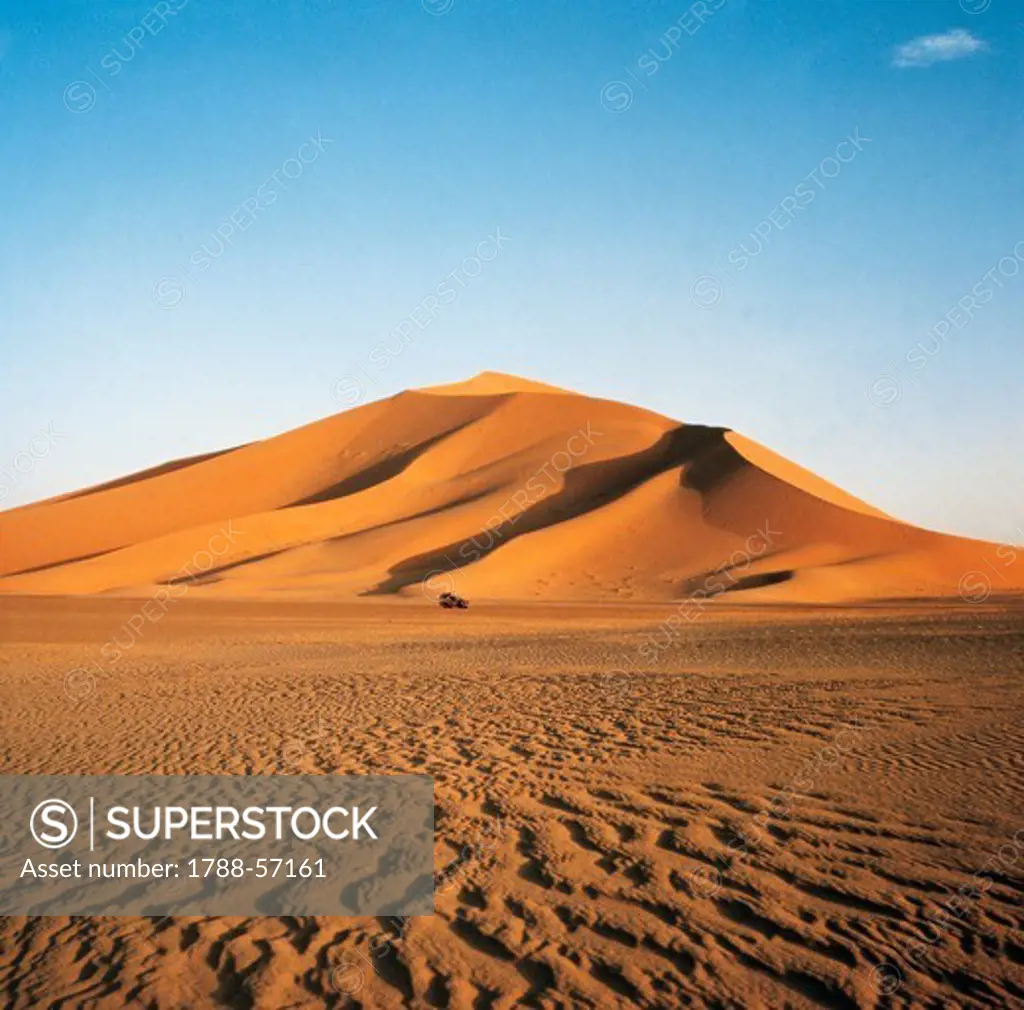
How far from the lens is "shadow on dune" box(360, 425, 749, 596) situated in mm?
46531

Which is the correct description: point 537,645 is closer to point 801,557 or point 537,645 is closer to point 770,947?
point 770,947

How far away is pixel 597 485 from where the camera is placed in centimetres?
5612

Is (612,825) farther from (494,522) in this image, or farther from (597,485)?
(597,485)

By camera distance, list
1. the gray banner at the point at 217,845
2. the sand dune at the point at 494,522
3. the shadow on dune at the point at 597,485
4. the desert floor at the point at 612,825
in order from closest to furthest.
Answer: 1. the desert floor at the point at 612,825
2. the gray banner at the point at 217,845
3. the sand dune at the point at 494,522
4. the shadow on dune at the point at 597,485

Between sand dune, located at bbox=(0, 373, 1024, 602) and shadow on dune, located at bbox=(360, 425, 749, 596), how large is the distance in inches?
6.9

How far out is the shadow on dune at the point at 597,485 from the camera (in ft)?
153

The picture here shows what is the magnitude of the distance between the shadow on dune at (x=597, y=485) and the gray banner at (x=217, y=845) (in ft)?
115

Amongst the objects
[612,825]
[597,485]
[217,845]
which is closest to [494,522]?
[597,485]

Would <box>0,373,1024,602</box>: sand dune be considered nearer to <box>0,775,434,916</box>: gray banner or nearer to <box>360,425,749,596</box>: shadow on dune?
<box>360,425,749,596</box>: shadow on dune

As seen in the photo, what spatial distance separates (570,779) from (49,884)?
4.23m

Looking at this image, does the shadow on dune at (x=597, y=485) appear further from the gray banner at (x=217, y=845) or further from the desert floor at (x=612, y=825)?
the gray banner at (x=217, y=845)

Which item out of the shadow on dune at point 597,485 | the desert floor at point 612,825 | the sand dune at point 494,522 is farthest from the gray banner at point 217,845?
the shadow on dune at point 597,485

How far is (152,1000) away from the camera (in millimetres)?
4105

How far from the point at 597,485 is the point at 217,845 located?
166 feet
